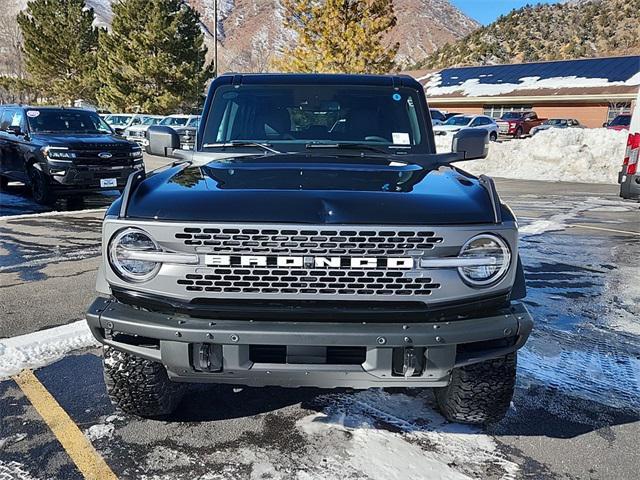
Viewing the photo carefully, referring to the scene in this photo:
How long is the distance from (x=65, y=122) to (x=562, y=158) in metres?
14.6

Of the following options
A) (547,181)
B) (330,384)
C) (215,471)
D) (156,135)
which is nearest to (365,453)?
(330,384)

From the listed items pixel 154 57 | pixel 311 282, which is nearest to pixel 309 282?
pixel 311 282

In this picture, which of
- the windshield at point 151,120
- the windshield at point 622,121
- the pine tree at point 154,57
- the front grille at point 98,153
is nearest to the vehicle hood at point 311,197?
the front grille at point 98,153

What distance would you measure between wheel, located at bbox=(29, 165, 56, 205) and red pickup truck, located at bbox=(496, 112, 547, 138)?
27.1 m

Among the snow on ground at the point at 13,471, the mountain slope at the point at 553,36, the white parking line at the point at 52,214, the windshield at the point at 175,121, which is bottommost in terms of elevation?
the white parking line at the point at 52,214

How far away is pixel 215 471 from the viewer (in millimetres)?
2727

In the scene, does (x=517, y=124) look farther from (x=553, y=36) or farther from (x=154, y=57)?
(x=553, y=36)

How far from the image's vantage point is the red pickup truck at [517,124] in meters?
32.5

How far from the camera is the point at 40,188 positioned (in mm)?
10102

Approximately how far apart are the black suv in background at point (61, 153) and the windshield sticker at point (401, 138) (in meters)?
7.33

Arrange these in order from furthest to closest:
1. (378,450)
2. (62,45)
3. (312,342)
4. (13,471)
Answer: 1. (62,45)
2. (378,450)
3. (13,471)
4. (312,342)

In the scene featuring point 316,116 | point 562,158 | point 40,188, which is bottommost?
point 562,158

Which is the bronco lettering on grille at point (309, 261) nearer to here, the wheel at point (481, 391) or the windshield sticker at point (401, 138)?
the wheel at point (481, 391)

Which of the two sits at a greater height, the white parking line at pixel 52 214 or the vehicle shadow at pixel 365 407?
the white parking line at pixel 52 214
